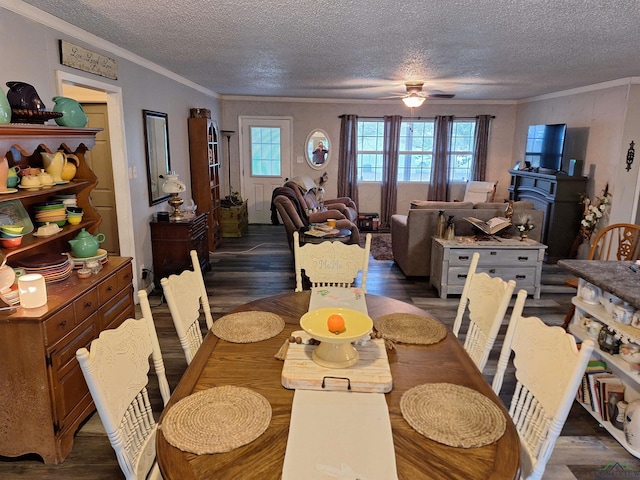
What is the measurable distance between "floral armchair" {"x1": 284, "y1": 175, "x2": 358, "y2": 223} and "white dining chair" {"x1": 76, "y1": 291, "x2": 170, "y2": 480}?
13.3ft

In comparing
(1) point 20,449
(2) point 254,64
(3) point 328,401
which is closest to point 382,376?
(3) point 328,401

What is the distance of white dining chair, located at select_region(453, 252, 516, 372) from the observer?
74.3 inches

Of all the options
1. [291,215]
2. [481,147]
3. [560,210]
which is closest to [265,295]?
[291,215]

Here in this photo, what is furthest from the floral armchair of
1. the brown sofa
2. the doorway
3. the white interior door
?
the doorway

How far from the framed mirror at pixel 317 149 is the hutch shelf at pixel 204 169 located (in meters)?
A: 2.14

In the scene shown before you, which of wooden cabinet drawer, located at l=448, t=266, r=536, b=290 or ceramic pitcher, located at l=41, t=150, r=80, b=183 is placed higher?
ceramic pitcher, located at l=41, t=150, r=80, b=183

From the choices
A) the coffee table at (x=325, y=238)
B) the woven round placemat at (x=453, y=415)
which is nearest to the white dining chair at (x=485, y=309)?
the woven round placemat at (x=453, y=415)

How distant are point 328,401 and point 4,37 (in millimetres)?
2578

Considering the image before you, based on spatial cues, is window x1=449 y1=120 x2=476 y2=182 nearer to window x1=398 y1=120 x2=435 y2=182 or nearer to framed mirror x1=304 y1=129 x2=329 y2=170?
window x1=398 y1=120 x2=435 y2=182

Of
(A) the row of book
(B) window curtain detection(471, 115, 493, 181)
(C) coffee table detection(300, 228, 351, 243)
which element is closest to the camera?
(A) the row of book

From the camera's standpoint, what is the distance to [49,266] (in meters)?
2.39

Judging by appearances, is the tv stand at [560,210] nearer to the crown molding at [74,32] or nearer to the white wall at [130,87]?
the white wall at [130,87]

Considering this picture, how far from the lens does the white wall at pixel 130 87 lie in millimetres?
2506

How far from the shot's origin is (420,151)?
823cm
